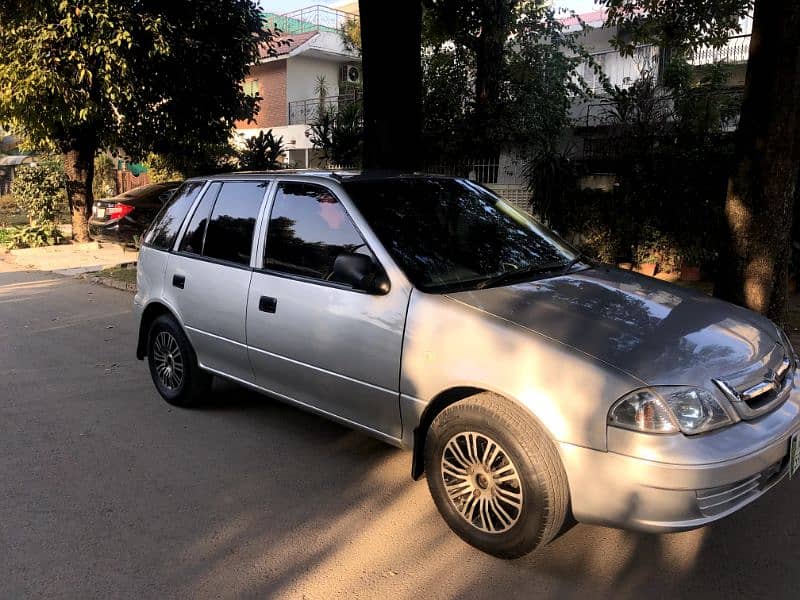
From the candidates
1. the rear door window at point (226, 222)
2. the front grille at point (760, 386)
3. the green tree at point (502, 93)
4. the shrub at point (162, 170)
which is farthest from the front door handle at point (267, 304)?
the shrub at point (162, 170)

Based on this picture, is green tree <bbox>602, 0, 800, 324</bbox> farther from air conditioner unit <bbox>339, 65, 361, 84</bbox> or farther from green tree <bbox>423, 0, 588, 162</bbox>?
air conditioner unit <bbox>339, 65, 361, 84</bbox>

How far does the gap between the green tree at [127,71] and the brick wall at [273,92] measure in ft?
38.2

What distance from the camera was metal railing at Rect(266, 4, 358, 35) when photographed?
28281 mm

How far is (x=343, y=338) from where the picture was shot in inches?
152

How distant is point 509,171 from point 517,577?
1303 centimetres

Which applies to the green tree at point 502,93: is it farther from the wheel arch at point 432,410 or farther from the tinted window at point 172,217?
the wheel arch at point 432,410

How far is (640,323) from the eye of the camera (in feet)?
10.9

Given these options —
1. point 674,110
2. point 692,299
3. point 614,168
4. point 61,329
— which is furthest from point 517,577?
point 674,110

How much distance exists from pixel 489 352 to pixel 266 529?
1.54 m

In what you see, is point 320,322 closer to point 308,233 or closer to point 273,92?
point 308,233

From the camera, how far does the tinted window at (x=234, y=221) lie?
4.68m

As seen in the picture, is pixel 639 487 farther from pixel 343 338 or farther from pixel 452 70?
pixel 452 70

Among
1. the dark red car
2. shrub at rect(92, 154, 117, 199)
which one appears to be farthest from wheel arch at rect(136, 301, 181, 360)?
shrub at rect(92, 154, 117, 199)

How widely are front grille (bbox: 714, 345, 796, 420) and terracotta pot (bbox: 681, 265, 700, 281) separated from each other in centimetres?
674
